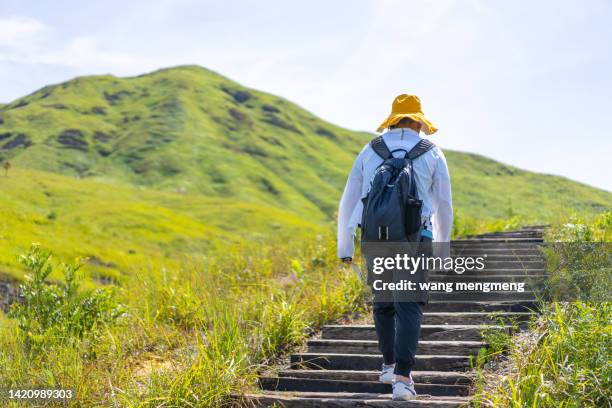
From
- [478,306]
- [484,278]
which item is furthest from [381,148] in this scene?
[484,278]

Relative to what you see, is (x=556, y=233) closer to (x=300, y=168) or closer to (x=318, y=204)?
(x=318, y=204)

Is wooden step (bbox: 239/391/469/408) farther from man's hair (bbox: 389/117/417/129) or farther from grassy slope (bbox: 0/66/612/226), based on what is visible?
grassy slope (bbox: 0/66/612/226)

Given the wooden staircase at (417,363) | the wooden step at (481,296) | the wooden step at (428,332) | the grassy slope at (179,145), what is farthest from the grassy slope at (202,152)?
the wooden step at (428,332)

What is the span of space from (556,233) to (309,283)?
4349mm

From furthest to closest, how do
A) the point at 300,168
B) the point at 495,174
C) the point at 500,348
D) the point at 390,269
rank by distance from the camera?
1. the point at 495,174
2. the point at 300,168
3. the point at 500,348
4. the point at 390,269

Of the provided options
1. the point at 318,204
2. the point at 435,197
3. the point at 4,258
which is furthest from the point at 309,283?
the point at 318,204

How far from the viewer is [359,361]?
259 inches

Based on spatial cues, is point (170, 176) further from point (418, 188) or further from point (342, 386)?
point (418, 188)

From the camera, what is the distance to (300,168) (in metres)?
161

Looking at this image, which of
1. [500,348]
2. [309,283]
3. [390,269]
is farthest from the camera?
[309,283]

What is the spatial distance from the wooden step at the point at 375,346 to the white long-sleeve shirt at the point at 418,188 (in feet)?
5.24

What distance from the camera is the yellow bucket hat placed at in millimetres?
5457

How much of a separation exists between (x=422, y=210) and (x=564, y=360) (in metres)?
1.59

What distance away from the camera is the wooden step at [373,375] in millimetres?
5809
